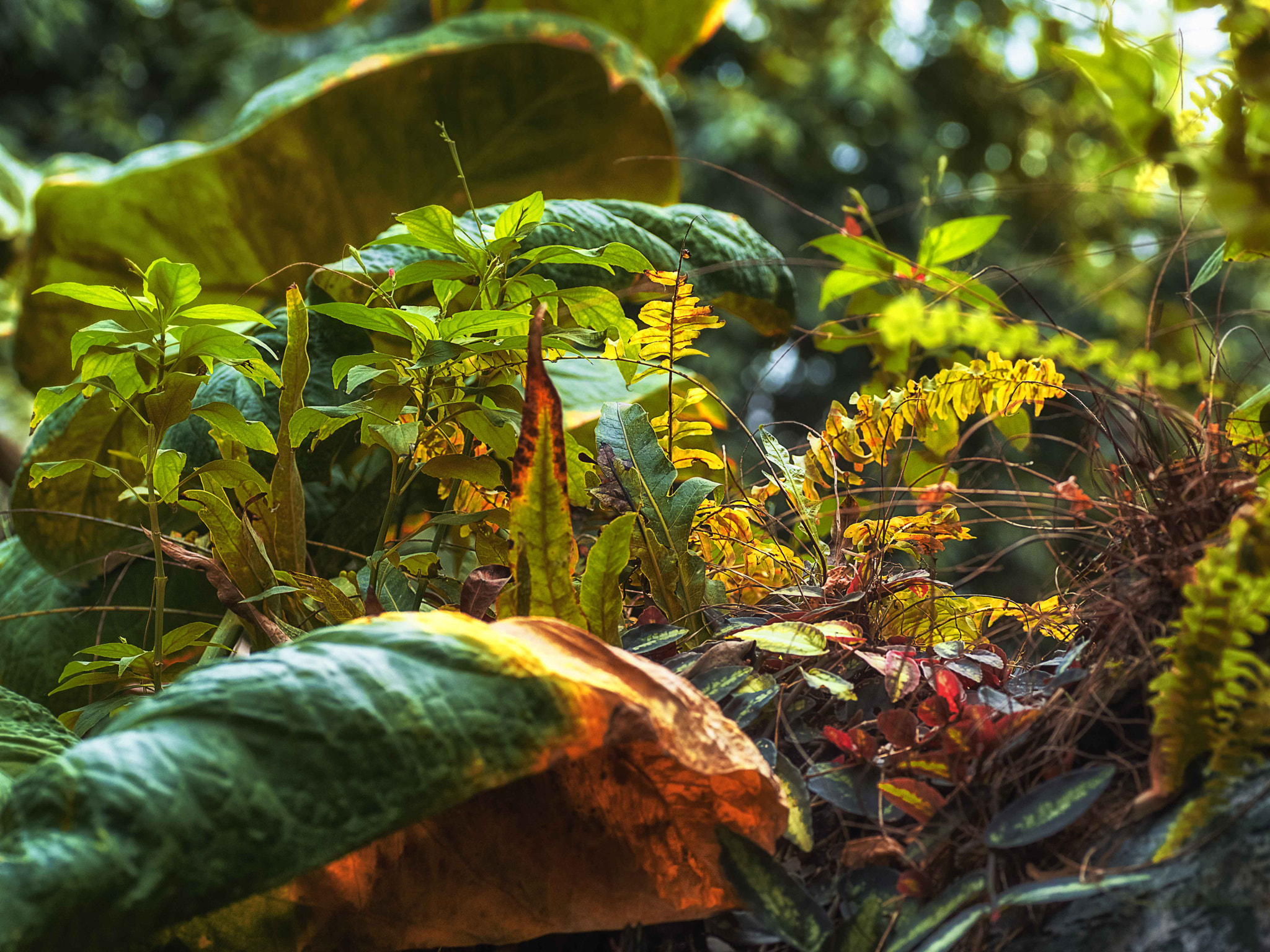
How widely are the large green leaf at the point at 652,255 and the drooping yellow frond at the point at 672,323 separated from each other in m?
0.08

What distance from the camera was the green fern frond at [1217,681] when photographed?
293 mm

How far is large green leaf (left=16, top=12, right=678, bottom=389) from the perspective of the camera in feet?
3.98

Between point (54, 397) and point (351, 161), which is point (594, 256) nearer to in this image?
point (54, 397)

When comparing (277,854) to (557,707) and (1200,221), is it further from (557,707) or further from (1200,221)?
(1200,221)

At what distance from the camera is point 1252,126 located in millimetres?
312

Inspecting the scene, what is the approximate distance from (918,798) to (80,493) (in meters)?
0.73

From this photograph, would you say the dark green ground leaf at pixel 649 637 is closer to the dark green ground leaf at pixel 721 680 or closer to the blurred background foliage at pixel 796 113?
the dark green ground leaf at pixel 721 680

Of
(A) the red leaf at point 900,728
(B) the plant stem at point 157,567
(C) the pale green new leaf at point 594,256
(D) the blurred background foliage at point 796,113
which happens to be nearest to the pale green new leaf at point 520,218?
(C) the pale green new leaf at point 594,256

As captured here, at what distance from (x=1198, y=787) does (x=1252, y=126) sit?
0.24 m

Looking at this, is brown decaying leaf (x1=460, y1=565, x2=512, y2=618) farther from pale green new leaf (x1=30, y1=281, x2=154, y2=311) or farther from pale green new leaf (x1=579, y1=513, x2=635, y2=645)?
pale green new leaf (x1=30, y1=281, x2=154, y2=311)

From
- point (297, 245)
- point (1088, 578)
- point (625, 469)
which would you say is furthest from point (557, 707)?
point (297, 245)

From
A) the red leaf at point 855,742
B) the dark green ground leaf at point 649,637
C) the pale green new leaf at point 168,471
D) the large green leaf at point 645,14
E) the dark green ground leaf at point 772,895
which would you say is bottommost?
the dark green ground leaf at point 772,895

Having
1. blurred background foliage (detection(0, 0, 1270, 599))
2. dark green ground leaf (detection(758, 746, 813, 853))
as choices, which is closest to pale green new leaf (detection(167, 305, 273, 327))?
dark green ground leaf (detection(758, 746, 813, 853))

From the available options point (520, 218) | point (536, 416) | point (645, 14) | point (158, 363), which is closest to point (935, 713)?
point (536, 416)
